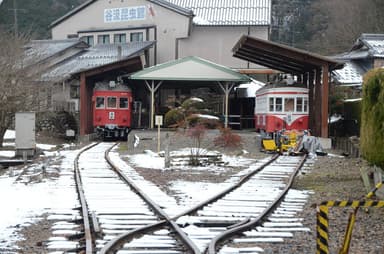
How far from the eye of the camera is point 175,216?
30.3 ft

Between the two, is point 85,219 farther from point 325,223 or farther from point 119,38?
point 119,38

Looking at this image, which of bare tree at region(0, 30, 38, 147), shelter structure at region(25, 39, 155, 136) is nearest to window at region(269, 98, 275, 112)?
shelter structure at region(25, 39, 155, 136)

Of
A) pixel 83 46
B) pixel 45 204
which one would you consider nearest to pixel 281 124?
pixel 45 204

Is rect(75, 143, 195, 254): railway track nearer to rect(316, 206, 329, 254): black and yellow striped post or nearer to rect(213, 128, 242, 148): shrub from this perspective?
rect(316, 206, 329, 254): black and yellow striped post

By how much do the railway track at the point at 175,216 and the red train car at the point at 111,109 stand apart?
1763 centimetres

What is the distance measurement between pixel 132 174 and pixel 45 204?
5.20 metres

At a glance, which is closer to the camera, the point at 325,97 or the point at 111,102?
the point at 325,97

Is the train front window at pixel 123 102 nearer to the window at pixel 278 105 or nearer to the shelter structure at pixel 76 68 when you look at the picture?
the shelter structure at pixel 76 68

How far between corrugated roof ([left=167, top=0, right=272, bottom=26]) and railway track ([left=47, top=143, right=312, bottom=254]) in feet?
103

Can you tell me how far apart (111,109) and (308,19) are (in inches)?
1406

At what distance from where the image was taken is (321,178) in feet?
50.7

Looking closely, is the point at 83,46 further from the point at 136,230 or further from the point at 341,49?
the point at 136,230

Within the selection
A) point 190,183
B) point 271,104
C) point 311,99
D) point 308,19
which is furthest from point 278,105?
point 308,19

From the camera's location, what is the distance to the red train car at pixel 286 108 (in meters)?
26.7
